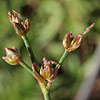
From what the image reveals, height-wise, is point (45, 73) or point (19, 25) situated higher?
point (19, 25)

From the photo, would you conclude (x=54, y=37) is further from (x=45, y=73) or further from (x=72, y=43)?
(x=45, y=73)

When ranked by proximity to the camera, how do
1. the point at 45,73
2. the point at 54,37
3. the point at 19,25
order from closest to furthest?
the point at 45,73
the point at 19,25
the point at 54,37

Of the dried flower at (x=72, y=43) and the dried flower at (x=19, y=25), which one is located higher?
the dried flower at (x=19, y=25)

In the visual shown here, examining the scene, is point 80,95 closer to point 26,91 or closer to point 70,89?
point 70,89

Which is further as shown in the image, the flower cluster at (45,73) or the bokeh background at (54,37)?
the bokeh background at (54,37)

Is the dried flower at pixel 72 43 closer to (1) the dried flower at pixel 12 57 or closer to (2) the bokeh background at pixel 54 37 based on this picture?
(1) the dried flower at pixel 12 57

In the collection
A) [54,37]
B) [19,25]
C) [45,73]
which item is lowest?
[54,37]

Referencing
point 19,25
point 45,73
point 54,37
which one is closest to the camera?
point 45,73

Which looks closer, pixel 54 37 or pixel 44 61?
pixel 44 61

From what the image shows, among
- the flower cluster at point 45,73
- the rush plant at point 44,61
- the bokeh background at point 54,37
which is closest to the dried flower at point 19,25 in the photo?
the rush plant at point 44,61

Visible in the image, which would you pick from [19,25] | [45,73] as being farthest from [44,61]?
[19,25]
